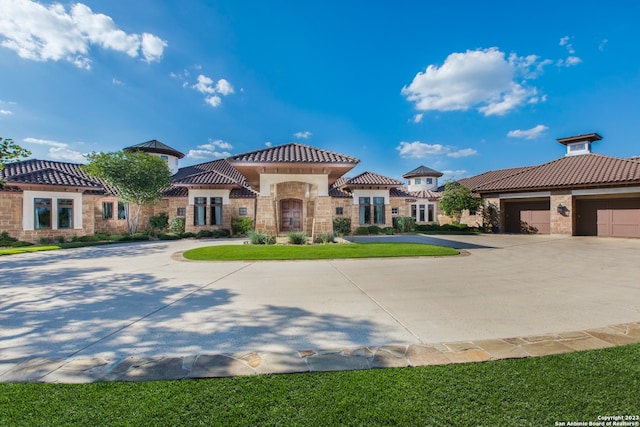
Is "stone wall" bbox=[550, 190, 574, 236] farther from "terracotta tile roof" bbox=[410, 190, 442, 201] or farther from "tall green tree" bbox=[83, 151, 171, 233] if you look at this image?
"tall green tree" bbox=[83, 151, 171, 233]

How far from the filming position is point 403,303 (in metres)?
4.65

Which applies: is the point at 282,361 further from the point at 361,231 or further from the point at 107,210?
the point at 107,210

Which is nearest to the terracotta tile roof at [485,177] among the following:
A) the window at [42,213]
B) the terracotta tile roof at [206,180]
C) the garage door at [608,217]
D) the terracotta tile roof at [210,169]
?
the garage door at [608,217]

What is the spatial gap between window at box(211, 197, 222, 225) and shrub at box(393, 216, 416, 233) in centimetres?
1388

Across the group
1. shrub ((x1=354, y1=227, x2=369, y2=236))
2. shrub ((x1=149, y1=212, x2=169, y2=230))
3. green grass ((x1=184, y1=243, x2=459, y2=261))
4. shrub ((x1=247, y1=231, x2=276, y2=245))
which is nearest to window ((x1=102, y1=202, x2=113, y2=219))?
shrub ((x1=149, y1=212, x2=169, y2=230))

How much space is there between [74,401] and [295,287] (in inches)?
148

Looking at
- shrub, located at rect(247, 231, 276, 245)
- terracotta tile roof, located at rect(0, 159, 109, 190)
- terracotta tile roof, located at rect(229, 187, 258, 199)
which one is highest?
terracotta tile roof, located at rect(0, 159, 109, 190)

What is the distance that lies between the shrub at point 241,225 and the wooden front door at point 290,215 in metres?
2.68

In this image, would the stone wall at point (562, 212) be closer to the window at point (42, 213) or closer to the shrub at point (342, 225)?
the shrub at point (342, 225)

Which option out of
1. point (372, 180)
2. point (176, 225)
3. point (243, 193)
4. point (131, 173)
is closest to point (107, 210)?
point (131, 173)

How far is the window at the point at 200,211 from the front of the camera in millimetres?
19953

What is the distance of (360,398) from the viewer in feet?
7.39

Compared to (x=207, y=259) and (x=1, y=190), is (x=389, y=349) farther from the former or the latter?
(x=1, y=190)

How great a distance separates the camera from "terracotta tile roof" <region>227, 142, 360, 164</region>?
11.7 meters
